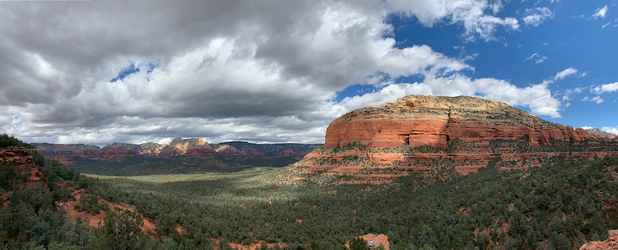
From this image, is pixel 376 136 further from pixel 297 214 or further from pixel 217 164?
pixel 217 164

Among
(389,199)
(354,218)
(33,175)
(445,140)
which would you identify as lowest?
(354,218)

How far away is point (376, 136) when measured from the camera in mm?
67688

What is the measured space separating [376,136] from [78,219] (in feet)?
201

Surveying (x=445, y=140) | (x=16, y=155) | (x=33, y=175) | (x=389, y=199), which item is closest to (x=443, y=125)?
(x=445, y=140)

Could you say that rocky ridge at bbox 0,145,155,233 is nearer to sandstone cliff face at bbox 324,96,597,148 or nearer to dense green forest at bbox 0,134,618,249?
dense green forest at bbox 0,134,618,249

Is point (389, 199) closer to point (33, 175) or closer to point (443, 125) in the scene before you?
point (443, 125)

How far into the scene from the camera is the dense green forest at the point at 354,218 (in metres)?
17.1

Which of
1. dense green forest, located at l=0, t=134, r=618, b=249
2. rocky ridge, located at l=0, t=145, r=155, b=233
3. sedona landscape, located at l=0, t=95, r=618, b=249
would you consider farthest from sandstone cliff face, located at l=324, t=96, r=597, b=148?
rocky ridge, located at l=0, t=145, r=155, b=233

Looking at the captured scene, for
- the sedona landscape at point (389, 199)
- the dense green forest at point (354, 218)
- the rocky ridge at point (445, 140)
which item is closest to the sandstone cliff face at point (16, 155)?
the sedona landscape at point (389, 199)

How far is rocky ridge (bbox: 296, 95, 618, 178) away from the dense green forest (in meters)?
18.7

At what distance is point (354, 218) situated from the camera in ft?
116

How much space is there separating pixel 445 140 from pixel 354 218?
42.6 meters

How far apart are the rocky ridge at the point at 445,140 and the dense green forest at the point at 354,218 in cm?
1873

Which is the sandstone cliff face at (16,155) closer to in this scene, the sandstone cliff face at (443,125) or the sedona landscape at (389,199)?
the sedona landscape at (389,199)
